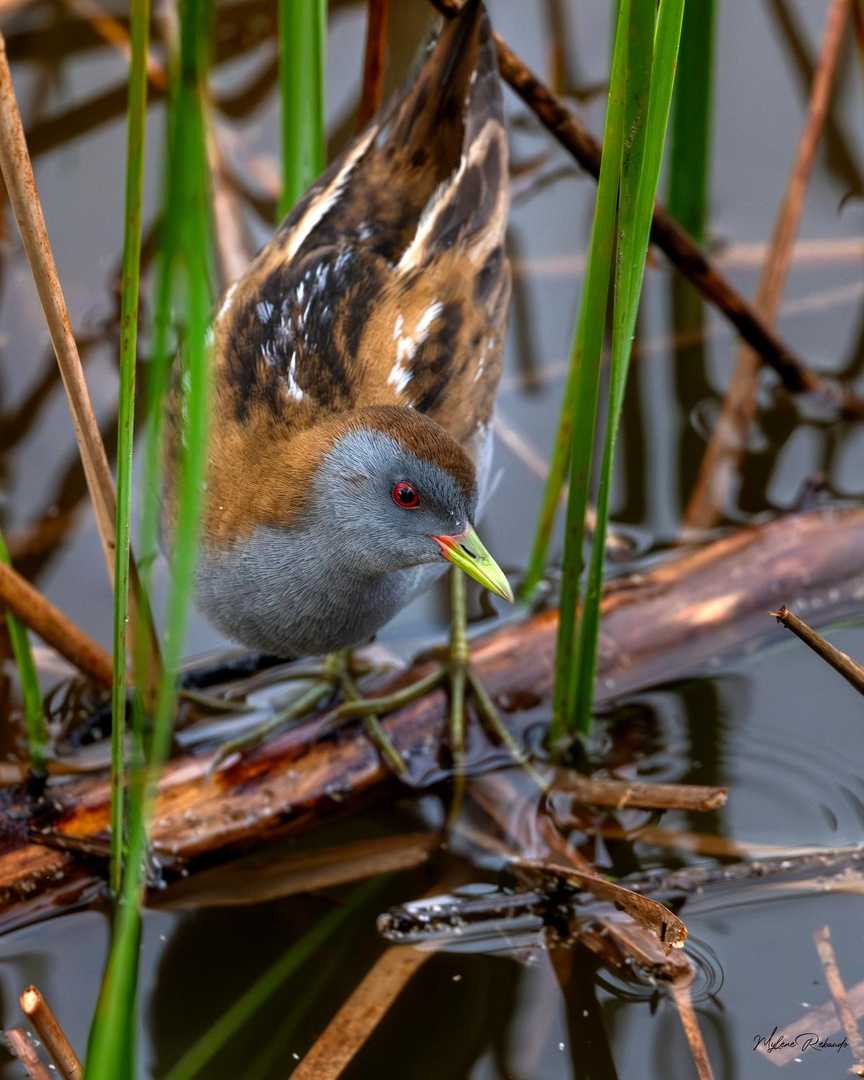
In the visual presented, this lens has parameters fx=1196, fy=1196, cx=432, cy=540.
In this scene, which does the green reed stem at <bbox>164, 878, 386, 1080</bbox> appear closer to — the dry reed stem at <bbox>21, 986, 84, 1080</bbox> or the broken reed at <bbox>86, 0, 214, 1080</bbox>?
the dry reed stem at <bbox>21, 986, 84, 1080</bbox>

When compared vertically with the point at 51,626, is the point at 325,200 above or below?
above

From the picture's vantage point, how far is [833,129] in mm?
3844

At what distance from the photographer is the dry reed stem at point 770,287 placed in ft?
10.7

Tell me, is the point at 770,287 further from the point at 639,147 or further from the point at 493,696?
the point at 639,147

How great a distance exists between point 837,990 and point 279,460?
4.40 ft

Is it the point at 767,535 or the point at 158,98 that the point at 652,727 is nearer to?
the point at 767,535

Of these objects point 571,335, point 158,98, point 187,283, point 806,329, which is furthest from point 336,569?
point 158,98

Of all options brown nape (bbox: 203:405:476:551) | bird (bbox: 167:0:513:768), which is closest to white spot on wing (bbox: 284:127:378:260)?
bird (bbox: 167:0:513:768)

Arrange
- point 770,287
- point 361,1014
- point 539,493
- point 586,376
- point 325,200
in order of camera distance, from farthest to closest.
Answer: point 770,287 < point 539,493 < point 325,200 < point 361,1014 < point 586,376

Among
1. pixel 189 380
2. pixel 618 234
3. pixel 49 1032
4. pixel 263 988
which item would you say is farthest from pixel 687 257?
pixel 49 1032

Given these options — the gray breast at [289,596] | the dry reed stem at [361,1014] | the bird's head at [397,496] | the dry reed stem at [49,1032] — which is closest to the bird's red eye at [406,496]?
the bird's head at [397,496]

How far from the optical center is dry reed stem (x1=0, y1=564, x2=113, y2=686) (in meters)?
2.21

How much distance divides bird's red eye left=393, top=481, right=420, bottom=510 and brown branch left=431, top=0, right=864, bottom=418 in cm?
90

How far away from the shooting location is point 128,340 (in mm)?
1529
